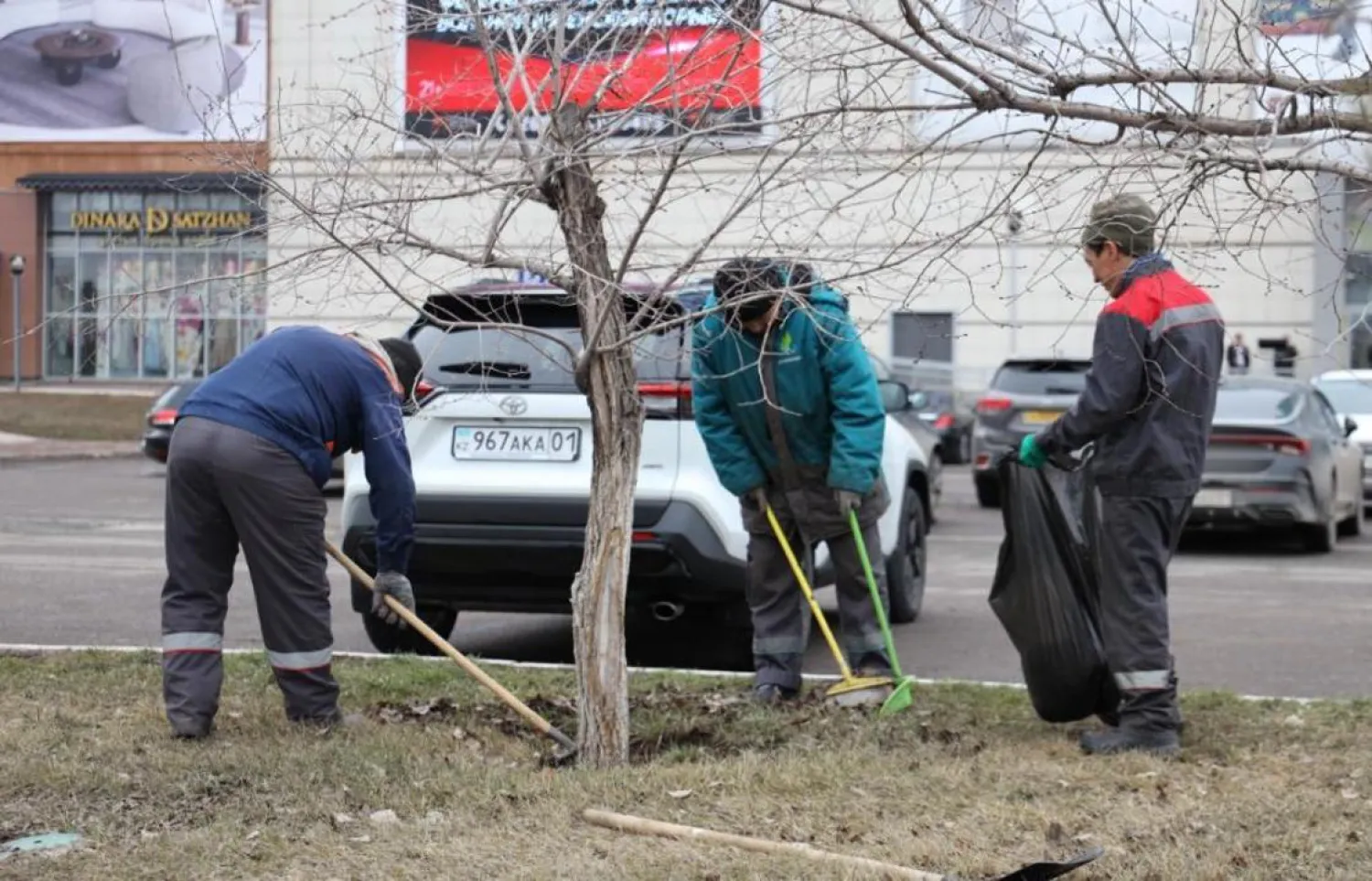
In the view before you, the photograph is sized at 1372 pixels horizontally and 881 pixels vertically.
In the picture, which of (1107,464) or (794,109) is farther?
(1107,464)

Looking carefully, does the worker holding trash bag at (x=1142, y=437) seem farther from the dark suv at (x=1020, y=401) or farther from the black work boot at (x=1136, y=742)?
the dark suv at (x=1020, y=401)

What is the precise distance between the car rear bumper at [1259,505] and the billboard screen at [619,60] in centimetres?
899

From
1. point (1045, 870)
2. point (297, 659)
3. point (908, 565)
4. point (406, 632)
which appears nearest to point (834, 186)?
point (1045, 870)

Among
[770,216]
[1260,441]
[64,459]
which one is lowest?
[64,459]

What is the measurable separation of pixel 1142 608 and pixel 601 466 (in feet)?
5.76

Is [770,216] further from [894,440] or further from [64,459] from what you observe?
[64,459]

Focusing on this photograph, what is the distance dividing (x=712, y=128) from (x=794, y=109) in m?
0.34

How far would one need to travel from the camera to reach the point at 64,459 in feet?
89.2

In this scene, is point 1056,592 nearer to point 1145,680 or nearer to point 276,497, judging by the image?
point 1145,680

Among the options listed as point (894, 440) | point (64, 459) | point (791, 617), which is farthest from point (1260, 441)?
point (64, 459)

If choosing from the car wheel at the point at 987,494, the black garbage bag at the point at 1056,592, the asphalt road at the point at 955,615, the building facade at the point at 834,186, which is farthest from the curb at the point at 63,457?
the black garbage bag at the point at 1056,592

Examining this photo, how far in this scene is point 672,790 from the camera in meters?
5.20

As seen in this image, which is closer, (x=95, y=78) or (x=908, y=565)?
(x=908, y=565)

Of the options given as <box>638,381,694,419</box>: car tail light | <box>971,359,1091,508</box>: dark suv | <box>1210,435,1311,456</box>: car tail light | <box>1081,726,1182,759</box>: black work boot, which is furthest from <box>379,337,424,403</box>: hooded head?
<box>971,359,1091,508</box>: dark suv
